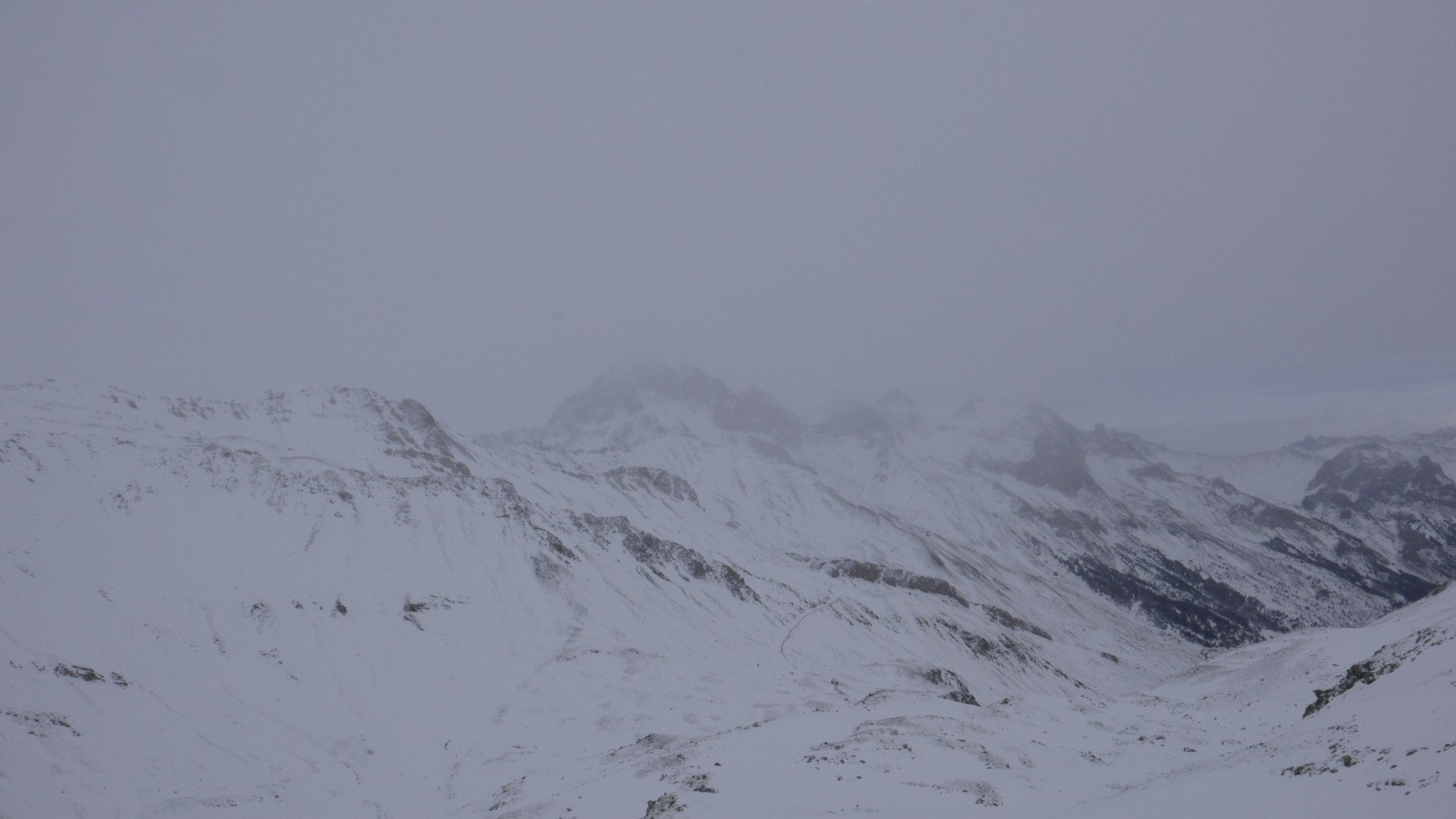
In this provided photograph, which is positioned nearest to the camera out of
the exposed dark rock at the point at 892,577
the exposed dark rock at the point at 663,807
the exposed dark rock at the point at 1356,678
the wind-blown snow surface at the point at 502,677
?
the exposed dark rock at the point at 663,807

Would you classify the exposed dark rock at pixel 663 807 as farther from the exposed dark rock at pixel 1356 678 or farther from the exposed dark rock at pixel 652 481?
the exposed dark rock at pixel 652 481

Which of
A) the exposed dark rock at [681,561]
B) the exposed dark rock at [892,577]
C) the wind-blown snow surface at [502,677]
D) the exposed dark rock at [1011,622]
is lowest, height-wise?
the exposed dark rock at [1011,622]

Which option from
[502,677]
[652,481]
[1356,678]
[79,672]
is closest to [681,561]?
[502,677]

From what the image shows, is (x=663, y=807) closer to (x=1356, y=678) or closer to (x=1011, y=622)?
(x=1356, y=678)

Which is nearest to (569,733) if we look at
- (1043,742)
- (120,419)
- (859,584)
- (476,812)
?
(476,812)

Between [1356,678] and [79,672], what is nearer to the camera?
[1356,678]

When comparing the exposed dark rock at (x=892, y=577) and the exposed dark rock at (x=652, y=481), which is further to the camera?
the exposed dark rock at (x=652, y=481)

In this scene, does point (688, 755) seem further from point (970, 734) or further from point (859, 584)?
point (859, 584)

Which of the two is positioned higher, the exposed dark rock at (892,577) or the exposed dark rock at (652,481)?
the exposed dark rock at (652,481)

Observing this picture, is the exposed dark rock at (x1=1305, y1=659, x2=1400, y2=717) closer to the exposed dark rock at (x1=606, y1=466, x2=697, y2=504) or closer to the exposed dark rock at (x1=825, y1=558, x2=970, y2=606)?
the exposed dark rock at (x1=825, y1=558, x2=970, y2=606)

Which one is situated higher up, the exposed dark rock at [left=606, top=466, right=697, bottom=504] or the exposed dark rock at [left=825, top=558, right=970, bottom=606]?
the exposed dark rock at [left=606, top=466, right=697, bottom=504]

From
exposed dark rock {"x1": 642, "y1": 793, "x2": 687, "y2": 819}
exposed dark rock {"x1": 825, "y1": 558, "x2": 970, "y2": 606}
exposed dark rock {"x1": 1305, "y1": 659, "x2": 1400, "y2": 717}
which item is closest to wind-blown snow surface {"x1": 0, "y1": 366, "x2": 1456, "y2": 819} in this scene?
exposed dark rock {"x1": 642, "y1": 793, "x2": 687, "y2": 819}

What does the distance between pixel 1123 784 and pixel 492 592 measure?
69395 millimetres

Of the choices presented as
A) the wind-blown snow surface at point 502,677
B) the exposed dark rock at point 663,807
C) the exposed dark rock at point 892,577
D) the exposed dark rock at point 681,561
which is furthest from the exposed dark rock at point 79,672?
the exposed dark rock at point 892,577
